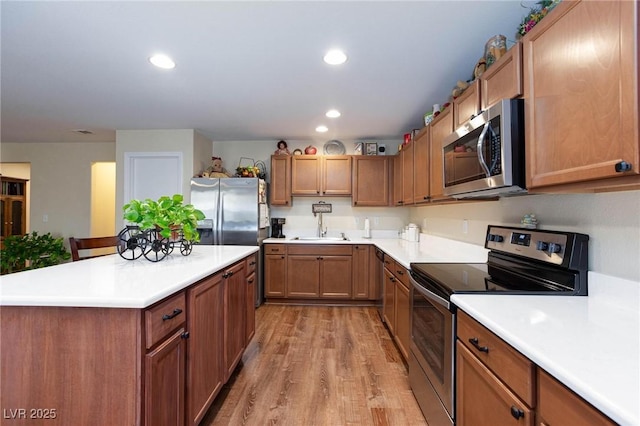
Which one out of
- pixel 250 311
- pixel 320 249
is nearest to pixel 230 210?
pixel 320 249

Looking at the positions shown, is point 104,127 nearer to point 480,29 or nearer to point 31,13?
point 31,13

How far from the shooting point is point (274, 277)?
3.99 metres

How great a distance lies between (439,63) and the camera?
224 centimetres

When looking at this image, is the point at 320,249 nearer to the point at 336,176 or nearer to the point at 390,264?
the point at 336,176

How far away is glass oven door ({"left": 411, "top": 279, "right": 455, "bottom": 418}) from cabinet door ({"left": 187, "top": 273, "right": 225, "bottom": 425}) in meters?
1.21

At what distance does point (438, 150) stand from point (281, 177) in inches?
93.9

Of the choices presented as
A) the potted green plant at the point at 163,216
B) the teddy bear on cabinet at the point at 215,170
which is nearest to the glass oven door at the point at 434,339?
the potted green plant at the point at 163,216

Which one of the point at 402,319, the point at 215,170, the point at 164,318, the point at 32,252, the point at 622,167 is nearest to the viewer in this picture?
the point at 622,167

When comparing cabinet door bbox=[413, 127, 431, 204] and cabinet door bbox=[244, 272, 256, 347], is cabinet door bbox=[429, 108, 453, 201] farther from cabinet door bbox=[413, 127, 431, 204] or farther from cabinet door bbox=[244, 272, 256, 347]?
cabinet door bbox=[244, 272, 256, 347]

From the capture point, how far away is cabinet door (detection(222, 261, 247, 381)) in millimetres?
1937

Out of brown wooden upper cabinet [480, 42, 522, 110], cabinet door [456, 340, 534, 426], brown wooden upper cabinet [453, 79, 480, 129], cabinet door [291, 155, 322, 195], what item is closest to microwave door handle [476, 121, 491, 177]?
brown wooden upper cabinet [480, 42, 522, 110]

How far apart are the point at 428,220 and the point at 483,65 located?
7.17ft

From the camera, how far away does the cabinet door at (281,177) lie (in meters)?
4.29

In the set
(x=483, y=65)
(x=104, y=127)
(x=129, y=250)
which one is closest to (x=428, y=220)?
(x=483, y=65)
